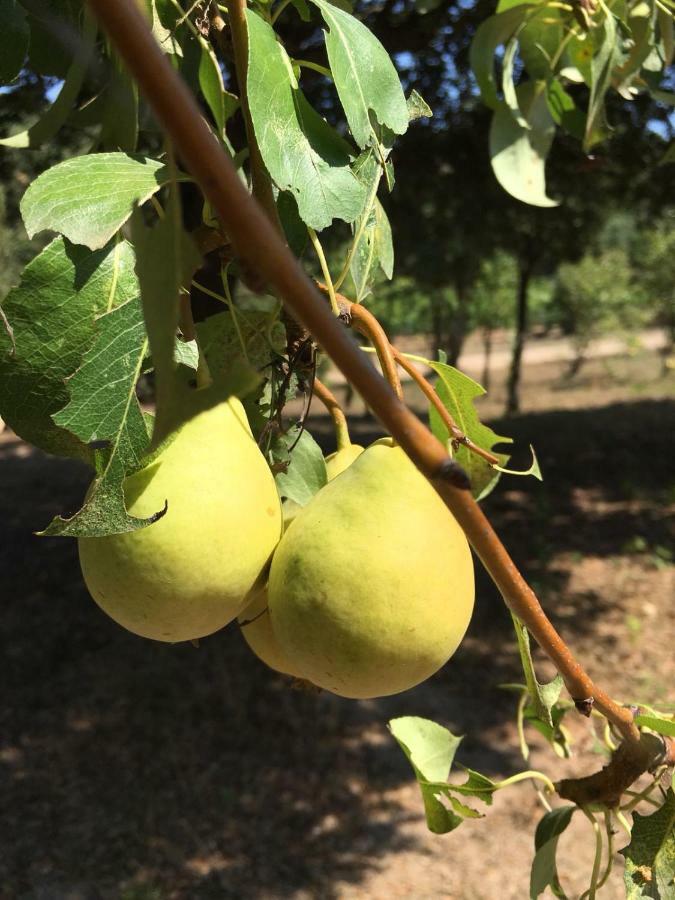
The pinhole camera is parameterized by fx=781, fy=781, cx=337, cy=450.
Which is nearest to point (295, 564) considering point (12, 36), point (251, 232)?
point (251, 232)

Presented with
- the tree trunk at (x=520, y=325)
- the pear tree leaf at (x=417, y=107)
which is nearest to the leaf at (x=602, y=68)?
the pear tree leaf at (x=417, y=107)

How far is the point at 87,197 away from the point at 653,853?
0.98m

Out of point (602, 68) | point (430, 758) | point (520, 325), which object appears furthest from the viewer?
point (520, 325)

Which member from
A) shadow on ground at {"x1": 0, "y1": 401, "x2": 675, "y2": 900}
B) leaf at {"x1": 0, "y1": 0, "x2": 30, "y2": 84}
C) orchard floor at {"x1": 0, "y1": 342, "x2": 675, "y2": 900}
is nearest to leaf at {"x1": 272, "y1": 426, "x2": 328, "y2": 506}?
leaf at {"x1": 0, "y1": 0, "x2": 30, "y2": 84}

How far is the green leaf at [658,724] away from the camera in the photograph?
86 centimetres

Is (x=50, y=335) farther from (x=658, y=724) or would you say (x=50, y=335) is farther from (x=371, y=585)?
(x=658, y=724)

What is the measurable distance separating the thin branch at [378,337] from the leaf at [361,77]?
6.6 inches

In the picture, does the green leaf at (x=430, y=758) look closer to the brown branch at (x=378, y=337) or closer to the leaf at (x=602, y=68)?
the brown branch at (x=378, y=337)

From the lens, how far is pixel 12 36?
93 cm

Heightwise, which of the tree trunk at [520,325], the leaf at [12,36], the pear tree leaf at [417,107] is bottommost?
the tree trunk at [520,325]

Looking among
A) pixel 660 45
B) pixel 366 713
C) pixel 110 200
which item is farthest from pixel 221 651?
pixel 110 200

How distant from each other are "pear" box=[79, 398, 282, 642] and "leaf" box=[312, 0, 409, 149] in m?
0.34

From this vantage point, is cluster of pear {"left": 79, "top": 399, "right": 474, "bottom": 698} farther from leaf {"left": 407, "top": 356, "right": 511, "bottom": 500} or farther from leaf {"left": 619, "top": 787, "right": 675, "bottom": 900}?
leaf {"left": 619, "top": 787, "right": 675, "bottom": 900}

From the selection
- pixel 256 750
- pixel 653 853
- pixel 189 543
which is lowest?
pixel 256 750
